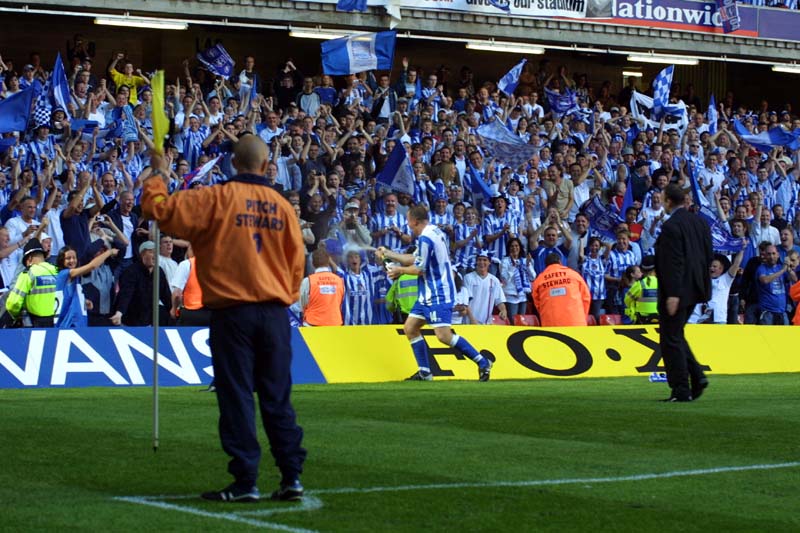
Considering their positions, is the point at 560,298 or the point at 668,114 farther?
the point at 668,114

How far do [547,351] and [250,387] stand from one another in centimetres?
1266

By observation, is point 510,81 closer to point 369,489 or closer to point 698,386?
point 698,386

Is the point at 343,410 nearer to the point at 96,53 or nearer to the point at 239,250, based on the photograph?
the point at 239,250

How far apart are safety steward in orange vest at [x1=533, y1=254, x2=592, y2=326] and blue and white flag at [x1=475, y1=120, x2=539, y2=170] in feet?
18.1

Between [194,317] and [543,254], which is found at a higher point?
[543,254]

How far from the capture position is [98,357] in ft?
58.4

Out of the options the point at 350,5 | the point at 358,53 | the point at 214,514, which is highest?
the point at 350,5

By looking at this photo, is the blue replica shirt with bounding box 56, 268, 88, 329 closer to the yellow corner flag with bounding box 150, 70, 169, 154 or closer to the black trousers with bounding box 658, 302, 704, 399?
the black trousers with bounding box 658, 302, 704, 399

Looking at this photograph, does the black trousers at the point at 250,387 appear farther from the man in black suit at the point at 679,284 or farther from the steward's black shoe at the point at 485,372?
the steward's black shoe at the point at 485,372

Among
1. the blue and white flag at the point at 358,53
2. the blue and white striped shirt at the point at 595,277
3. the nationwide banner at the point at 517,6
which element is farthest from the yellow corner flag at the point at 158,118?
the nationwide banner at the point at 517,6

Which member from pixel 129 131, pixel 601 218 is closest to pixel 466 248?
pixel 601 218

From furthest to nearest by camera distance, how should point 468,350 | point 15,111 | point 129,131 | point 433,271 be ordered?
point 129,131
point 15,111
point 433,271
point 468,350

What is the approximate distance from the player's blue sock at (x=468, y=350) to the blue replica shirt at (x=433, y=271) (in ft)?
1.60

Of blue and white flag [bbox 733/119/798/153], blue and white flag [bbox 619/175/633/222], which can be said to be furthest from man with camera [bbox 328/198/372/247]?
blue and white flag [bbox 733/119/798/153]
